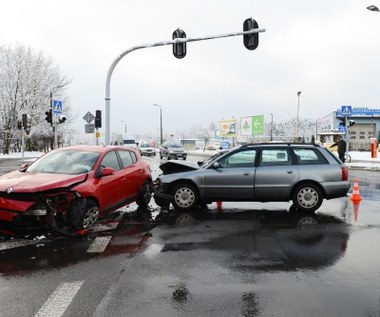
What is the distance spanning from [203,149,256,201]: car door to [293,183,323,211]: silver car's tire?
1.07 meters

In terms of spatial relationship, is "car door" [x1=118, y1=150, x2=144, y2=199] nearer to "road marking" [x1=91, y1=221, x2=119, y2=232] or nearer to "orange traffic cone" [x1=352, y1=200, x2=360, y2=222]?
"road marking" [x1=91, y1=221, x2=119, y2=232]

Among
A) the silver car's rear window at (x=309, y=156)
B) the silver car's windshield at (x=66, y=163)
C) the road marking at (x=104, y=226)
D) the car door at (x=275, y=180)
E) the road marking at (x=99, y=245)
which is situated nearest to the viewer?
the road marking at (x=99, y=245)

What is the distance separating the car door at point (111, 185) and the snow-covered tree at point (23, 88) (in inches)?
1644

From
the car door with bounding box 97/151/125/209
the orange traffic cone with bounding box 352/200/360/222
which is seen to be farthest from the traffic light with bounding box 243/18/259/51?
the car door with bounding box 97/151/125/209

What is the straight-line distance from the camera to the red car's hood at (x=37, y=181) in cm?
655

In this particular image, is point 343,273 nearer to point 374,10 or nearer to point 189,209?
point 189,209

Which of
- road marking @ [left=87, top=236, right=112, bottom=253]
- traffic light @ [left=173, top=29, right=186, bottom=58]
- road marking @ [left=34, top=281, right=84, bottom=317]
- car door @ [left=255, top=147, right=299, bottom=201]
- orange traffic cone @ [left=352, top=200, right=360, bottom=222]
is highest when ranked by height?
traffic light @ [left=173, top=29, right=186, bottom=58]

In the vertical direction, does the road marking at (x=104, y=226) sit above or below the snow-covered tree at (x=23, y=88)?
below

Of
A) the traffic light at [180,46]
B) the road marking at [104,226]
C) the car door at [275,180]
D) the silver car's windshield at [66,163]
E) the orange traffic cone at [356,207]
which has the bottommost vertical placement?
the orange traffic cone at [356,207]

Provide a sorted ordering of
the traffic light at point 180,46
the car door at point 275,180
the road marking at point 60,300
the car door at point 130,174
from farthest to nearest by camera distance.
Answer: the traffic light at point 180,46
the car door at point 275,180
the car door at point 130,174
the road marking at point 60,300

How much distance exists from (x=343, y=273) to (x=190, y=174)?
492 cm

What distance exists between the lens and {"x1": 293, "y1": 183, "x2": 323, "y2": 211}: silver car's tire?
9.22 metres

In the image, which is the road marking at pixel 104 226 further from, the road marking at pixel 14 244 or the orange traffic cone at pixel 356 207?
the orange traffic cone at pixel 356 207

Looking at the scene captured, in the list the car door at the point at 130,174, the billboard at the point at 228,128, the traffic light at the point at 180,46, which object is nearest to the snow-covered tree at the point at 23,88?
the billboard at the point at 228,128
